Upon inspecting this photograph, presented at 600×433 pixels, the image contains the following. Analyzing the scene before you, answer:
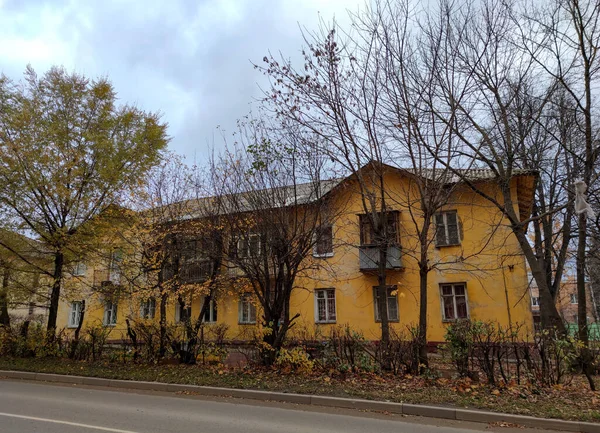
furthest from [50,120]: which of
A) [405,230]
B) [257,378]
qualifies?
[405,230]

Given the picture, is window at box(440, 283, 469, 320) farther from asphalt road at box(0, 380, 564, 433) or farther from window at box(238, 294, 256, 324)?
asphalt road at box(0, 380, 564, 433)

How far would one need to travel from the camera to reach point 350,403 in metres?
7.93

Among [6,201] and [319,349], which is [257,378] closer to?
[319,349]

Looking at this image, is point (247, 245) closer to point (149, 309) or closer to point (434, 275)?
point (149, 309)

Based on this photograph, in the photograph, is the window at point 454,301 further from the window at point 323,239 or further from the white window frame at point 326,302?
the window at point 323,239

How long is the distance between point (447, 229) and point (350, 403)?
13.0 meters

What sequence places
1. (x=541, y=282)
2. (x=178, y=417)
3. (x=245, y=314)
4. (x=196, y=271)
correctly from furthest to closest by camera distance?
(x=245, y=314)
(x=196, y=271)
(x=541, y=282)
(x=178, y=417)

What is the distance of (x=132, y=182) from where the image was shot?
A: 14531 mm

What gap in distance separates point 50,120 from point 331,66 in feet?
34.3

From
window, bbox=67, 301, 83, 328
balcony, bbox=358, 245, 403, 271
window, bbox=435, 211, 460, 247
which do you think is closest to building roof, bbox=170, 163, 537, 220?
balcony, bbox=358, 245, 403, 271

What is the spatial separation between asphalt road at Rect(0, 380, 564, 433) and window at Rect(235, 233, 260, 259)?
4.19m

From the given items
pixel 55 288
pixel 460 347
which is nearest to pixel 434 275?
pixel 460 347

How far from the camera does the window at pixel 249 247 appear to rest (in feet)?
38.4

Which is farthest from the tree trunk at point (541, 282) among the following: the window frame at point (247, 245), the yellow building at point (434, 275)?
Answer: the window frame at point (247, 245)
